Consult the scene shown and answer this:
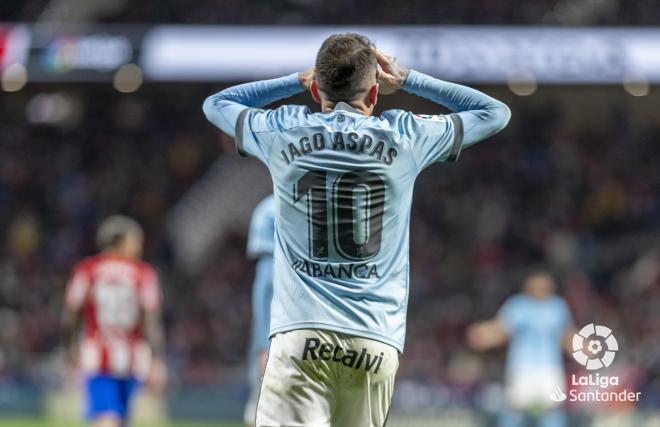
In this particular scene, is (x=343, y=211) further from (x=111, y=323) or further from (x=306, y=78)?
(x=111, y=323)

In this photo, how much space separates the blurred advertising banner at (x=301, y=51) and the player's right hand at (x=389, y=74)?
11077 mm

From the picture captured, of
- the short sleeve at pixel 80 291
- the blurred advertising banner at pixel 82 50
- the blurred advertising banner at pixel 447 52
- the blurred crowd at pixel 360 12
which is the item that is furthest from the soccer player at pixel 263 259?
the blurred crowd at pixel 360 12

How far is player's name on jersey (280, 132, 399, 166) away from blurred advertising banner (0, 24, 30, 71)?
496 inches

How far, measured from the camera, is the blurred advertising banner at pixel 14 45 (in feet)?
50.4

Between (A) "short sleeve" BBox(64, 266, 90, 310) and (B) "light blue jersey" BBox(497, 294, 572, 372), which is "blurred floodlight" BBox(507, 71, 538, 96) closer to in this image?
(B) "light blue jersey" BBox(497, 294, 572, 372)

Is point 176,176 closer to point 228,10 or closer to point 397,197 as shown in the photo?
point 228,10

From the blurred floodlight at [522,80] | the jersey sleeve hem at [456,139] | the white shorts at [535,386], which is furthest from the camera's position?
the blurred floodlight at [522,80]

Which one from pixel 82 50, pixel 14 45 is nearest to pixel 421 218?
pixel 82 50

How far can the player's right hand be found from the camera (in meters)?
3.62

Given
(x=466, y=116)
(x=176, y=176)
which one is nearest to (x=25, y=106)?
(x=176, y=176)

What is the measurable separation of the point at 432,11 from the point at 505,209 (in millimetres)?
3436

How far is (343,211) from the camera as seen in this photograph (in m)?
3.40

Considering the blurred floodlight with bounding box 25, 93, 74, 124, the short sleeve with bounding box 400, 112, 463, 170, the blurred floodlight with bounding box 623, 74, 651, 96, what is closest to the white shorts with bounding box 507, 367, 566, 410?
the blurred floodlight with bounding box 623, 74, 651, 96

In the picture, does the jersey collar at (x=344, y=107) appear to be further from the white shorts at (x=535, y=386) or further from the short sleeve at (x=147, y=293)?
the white shorts at (x=535, y=386)
